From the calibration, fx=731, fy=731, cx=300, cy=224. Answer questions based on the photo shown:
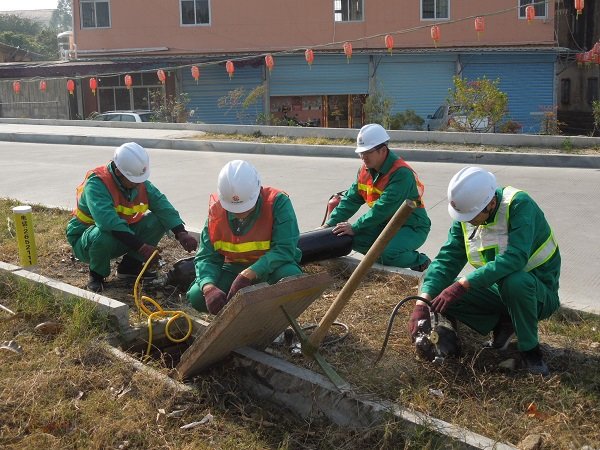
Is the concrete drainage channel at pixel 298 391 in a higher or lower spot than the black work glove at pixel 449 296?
lower

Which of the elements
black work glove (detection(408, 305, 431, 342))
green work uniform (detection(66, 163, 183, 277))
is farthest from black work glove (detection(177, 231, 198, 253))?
black work glove (detection(408, 305, 431, 342))

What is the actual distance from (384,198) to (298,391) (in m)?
2.47

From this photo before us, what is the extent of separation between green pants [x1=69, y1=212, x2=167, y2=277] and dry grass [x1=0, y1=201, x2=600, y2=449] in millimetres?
825

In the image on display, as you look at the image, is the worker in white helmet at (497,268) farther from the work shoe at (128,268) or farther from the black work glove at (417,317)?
the work shoe at (128,268)

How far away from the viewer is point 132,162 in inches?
221

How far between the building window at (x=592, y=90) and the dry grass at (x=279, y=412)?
1168 inches

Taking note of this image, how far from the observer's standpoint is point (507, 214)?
4.18m

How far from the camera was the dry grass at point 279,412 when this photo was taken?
3.51 meters

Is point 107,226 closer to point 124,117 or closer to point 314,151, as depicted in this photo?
point 314,151

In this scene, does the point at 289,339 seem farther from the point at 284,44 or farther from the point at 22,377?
the point at 284,44

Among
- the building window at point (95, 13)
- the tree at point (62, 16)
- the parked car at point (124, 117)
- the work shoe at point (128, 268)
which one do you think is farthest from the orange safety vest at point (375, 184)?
the tree at point (62, 16)

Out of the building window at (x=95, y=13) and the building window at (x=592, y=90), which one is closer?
the building window at (x=95, y=13)

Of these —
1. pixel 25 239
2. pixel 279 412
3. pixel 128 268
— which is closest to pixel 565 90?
pixel 128 268

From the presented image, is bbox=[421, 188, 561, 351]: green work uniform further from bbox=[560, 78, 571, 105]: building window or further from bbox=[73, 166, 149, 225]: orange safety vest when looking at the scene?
bbox=[560, 78, 571, 105]: building window
